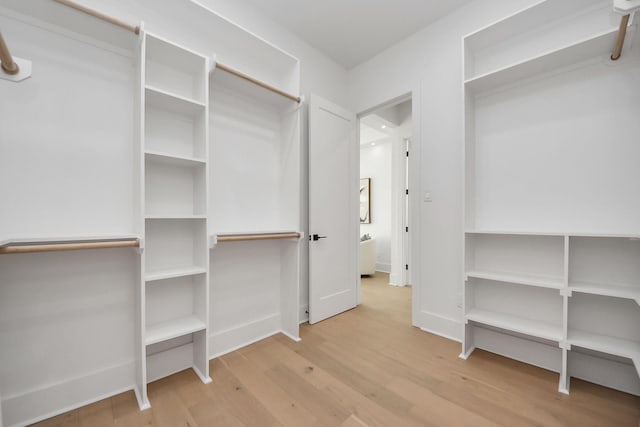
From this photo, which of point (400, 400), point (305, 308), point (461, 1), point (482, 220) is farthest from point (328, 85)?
point (400, 400)

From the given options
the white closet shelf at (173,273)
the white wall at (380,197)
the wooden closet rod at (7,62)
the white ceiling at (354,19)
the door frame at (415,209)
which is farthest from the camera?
the white wall at (380,197)

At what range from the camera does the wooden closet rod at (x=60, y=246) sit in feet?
3.82

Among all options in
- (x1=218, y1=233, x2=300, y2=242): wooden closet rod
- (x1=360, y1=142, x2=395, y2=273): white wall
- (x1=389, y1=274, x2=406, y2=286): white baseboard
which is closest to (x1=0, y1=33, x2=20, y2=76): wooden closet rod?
(x1=218, y1=233, x2=300, y2=242): wooden closet rod

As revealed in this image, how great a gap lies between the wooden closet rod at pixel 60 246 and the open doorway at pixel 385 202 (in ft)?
9.07

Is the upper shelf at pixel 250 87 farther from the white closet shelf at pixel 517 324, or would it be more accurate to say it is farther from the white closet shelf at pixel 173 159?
the white closet shelf at pixel 517 324

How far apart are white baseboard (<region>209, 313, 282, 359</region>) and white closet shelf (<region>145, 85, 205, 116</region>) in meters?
1.70

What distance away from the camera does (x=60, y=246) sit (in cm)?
127

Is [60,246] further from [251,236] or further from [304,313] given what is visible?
[304,313]

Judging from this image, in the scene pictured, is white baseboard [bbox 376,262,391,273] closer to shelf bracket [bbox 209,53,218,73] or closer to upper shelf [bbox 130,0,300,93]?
upper shelf [bbox 130,0,300,93]

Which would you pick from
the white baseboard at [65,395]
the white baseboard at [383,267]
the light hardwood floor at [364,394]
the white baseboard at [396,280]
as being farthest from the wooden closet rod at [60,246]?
the white baseboard at [383,267]

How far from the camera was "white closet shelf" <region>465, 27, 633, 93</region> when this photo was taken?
1.61 meters

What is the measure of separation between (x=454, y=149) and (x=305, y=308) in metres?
2.13

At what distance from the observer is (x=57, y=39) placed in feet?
4.92

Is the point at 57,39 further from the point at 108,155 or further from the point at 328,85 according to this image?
the point at 328,85
